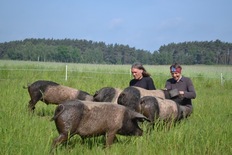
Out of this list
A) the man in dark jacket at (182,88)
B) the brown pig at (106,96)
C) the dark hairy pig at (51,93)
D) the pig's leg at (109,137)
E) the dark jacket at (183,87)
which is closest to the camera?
the pig's leg at (109,137)

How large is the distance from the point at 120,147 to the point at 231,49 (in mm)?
84167

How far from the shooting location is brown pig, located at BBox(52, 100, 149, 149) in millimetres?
4578

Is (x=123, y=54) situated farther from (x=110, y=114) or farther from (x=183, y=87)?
(x=110, y=114)

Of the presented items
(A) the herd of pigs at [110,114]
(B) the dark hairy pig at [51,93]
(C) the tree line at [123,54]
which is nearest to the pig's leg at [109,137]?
(A) the herd of pigs at [110,114]

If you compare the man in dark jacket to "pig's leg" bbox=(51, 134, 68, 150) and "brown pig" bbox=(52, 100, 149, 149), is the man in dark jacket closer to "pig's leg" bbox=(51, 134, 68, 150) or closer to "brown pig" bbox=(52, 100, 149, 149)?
"brown pig" bbox=(52, 100, 149, 149)

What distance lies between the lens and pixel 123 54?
91.1 m

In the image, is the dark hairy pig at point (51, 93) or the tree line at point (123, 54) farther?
the tree line at point (123, 54)

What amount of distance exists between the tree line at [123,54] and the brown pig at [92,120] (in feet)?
219

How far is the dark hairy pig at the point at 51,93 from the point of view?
27.9 feet

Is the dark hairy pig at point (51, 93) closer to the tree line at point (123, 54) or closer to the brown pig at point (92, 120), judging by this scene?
the brown pig at point (92, 120)

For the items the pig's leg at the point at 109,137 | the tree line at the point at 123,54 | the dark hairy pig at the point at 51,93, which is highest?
the tree line at the point at 123,54

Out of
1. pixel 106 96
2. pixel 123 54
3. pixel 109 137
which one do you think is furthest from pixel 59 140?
pixel 123 54

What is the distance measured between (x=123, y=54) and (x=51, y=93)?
82.9 metres

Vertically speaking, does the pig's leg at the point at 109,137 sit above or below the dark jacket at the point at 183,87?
below
